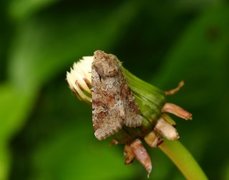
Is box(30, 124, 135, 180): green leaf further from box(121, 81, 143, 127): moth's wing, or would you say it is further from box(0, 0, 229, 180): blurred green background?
box(121, 81, 143, 127): moth's wing

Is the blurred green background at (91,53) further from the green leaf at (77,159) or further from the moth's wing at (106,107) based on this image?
the moth's wing at (106,107)

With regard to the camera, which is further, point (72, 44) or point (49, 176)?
point (72, 44)

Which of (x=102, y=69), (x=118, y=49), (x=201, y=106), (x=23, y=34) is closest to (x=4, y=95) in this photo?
(x=23, y=34)

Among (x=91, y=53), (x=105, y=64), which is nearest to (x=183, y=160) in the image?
(x=105, y=64)

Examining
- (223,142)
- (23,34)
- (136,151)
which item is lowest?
(223,142)

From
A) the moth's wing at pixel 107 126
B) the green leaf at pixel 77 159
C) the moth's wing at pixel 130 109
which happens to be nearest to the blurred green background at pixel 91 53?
the green leaf at pixel 77 159

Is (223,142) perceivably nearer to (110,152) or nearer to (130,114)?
(110,152)

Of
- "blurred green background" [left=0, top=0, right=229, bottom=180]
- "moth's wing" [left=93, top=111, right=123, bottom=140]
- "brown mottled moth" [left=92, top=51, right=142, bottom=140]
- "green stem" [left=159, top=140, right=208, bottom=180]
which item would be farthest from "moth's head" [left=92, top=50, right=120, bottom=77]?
"blurred green background" [left=0, top=0, right=229, bottom=180]
